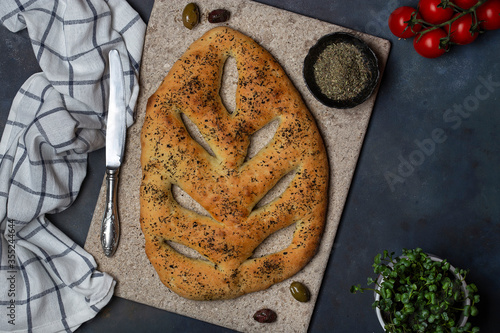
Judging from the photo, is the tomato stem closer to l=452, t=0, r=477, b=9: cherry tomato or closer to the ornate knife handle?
l=452, t=0, r=477, b=9: cherry tomato

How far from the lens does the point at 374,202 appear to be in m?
2.64

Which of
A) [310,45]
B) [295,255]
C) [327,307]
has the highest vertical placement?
[310,45]

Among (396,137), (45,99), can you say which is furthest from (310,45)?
(45,99)

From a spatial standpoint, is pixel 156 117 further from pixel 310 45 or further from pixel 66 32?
pixel 310 45

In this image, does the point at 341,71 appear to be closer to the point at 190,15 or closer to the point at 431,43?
the point at 431,43

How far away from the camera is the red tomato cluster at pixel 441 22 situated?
92.1 inches

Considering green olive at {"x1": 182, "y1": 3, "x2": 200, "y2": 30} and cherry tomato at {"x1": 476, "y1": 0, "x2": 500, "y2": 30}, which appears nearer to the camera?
cherry tomato at {"x1": 476, "y1": 0, "x2": 500, "y2": 30}

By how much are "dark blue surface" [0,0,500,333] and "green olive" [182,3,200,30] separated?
26cm

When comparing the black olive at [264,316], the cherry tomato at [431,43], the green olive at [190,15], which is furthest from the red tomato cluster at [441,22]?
the black olive at [264,316]

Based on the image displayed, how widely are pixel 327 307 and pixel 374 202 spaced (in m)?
0.65

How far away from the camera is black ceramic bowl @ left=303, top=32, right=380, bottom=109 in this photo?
95.3 inches
